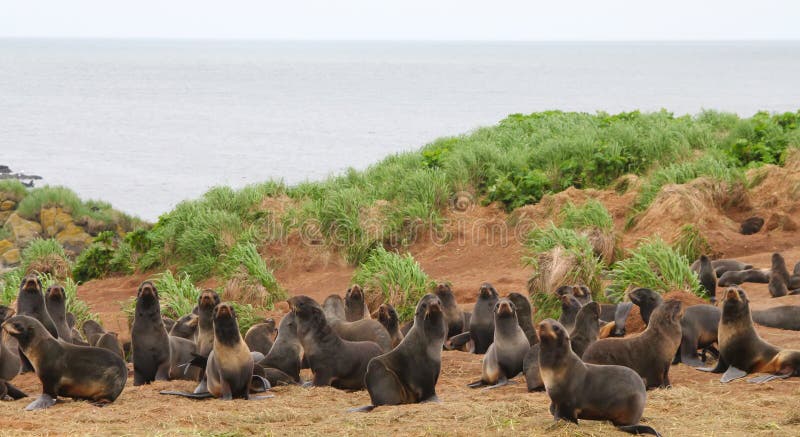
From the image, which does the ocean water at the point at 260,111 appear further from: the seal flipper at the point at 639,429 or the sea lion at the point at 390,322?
the seal flipper at the point at 639,429

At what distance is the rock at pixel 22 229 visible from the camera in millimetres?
27422

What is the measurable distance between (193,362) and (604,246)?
686 cm

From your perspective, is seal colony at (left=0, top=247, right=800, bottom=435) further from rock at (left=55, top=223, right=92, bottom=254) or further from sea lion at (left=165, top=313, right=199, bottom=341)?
rock at (left=55, top=223, right=92, bottom=254)

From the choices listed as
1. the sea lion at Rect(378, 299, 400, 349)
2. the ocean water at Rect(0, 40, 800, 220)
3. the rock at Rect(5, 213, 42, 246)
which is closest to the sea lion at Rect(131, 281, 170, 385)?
the sea lion at Rect(378, 299, 400, 349)

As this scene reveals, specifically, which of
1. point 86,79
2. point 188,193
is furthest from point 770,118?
point 86,79

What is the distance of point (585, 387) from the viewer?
720 centimetres

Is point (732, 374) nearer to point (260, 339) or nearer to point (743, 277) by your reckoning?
point (743, 277)

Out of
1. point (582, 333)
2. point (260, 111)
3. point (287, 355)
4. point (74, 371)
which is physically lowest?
point (260, 111)

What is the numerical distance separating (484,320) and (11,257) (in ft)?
60.3

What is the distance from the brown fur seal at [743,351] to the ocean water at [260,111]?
21.7 m

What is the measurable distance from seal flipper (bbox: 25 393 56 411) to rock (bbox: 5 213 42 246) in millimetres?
20130

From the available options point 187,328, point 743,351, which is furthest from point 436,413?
point 187,328

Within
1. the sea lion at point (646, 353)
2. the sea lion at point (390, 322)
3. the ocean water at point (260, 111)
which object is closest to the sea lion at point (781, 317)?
the sea lion at point (646, 353)

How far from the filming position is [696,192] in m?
15.4
